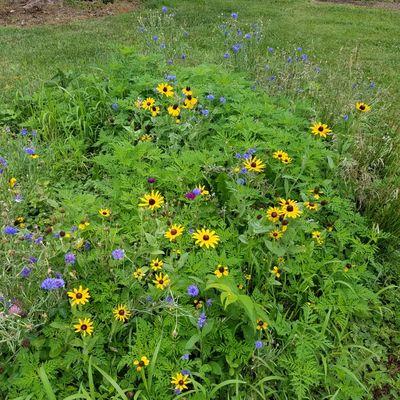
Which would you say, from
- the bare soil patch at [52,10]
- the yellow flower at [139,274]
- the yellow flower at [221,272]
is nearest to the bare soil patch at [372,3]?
the bare soil patch at [52,10]

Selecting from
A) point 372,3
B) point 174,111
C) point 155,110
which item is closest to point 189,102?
point 174,111

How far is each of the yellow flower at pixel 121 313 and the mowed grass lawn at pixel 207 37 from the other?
11.0 ft

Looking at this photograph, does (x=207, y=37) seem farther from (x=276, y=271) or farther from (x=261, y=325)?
(x=261, y=325)

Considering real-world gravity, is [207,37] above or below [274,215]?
below

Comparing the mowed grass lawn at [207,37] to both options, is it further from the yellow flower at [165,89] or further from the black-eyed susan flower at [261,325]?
the black-eyed susan flower at [261,325]

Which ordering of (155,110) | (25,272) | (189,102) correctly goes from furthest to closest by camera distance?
(155,110) → (189,102) → (25,272)

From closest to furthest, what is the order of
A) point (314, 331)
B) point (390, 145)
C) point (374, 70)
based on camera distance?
point (314, 331) < point (390, 145) < point (374, 70)

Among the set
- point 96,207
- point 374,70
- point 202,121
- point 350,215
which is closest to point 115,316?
point 96,207

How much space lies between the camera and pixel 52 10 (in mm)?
8961

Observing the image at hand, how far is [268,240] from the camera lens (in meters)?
2.48

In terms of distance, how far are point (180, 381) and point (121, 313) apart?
40 centimetres

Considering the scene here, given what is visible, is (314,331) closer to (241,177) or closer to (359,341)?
(359,341)

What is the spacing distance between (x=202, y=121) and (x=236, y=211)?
110cm

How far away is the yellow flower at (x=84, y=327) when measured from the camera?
2.03 meters
